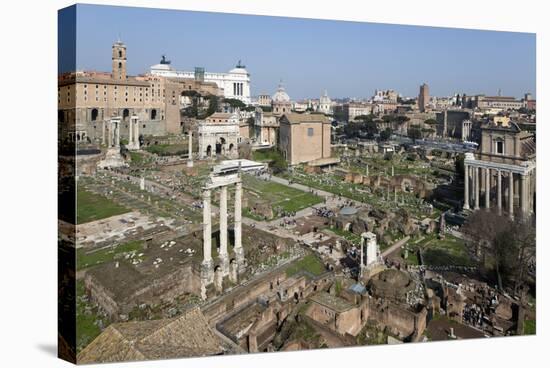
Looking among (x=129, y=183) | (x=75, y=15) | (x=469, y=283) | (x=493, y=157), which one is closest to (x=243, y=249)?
(x=129, y=183)

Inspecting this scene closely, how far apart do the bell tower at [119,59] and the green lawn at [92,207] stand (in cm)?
239

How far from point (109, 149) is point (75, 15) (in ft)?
11.7

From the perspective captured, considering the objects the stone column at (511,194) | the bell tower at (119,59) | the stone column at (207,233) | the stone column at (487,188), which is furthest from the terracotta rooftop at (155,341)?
the stone column at (487,188)

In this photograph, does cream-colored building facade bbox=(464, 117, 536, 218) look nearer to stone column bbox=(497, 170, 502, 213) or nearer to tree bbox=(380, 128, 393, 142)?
stone column bbox=(497, 170, 502, 213)

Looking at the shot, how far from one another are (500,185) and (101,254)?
36.8 ft

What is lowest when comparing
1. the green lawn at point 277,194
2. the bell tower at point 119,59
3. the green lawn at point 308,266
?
the green lawn at point 308,266

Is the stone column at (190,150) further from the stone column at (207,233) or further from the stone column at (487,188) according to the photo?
the stone column at (487,188)

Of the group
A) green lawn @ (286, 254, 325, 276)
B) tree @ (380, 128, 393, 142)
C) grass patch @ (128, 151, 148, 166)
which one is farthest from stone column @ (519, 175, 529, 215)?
grass patch @ (128, 151, 148, 166)

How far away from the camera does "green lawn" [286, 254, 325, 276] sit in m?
11.7

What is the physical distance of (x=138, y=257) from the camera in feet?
33.8

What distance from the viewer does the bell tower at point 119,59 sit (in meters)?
8.68

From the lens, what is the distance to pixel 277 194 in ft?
45.2

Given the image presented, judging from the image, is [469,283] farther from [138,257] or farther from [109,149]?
[109,149]

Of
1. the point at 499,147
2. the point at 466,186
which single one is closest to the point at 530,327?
the point at 466,186
